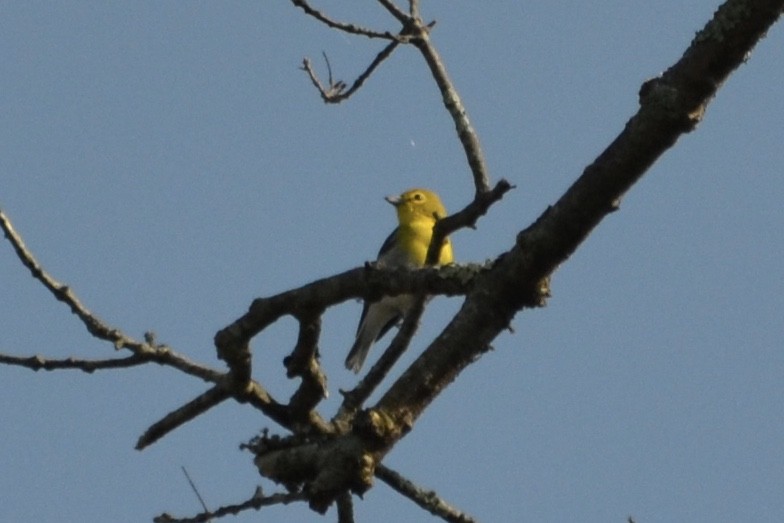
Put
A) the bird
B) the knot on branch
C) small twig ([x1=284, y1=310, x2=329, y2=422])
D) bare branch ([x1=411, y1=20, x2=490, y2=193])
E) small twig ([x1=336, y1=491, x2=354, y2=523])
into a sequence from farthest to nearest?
the bird, bare branch ([x1=411, y1=20, x2=490, y2=193]), small twig ([x1=284, y1=310, x2=329, y2=422]), small twig ([x1=336, y1=491, x2=354, y2=523]), the knot on branch

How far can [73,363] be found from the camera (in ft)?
11.0

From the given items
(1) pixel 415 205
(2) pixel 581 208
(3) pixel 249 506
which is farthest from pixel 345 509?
(1) pixel 415 205

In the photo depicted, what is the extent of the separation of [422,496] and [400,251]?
8.71 metres

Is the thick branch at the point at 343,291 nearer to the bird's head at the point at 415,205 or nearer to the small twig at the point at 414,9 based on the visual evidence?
the small twig at the point at 414,9

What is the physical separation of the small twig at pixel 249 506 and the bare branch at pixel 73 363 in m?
0.44

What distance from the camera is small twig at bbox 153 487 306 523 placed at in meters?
2.96

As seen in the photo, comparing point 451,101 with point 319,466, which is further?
point 451,101

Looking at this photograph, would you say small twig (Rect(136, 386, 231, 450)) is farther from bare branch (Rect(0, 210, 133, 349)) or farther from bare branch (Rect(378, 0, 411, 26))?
bare branch (Rect(378, 0, 411, 26))

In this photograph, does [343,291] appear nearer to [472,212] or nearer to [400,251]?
[472,212]

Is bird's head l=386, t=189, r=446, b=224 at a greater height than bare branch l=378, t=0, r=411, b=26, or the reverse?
bird's head l=386, t=189, r=446, b=224

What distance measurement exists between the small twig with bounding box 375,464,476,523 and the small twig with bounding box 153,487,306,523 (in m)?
0.33

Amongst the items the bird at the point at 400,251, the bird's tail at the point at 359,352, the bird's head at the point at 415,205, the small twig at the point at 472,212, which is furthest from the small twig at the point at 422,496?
the bird's head at the point at 415,205

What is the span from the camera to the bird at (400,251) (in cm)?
1119

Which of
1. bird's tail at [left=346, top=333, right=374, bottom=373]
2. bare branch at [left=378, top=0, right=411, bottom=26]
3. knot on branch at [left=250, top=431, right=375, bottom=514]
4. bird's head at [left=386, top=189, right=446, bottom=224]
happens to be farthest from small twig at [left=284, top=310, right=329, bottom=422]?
bird's head at [left=386, top=189, right=446, bottom=224]
